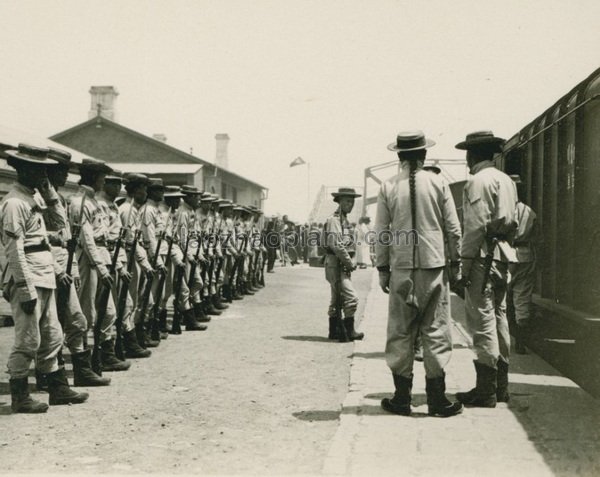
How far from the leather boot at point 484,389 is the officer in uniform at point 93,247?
12.0ft

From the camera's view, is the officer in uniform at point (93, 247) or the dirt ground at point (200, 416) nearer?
the dirt ground at point (200, 416)

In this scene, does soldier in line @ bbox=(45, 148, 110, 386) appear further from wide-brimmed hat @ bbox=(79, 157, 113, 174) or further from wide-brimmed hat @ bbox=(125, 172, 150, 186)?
wide-brimmed hat @ bbox=(125, 172, 150, 186)

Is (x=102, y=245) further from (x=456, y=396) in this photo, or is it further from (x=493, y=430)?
(x=493, y=430)

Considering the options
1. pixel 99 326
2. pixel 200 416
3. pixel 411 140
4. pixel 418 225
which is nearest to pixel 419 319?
pixel 418 225

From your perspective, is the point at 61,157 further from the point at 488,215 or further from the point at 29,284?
the point at 488,215

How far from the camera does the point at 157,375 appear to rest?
7.23 meters

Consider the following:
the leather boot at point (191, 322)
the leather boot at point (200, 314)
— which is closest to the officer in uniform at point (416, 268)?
the leather boot at point (191, 322)

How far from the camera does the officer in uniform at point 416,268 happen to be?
5.22m

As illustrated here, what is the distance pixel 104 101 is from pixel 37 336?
32.8 meters

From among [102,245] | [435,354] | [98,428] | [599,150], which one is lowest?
[98,428]

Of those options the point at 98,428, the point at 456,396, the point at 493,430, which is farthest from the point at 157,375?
the point at 493,430

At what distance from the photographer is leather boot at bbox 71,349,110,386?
6590 mm

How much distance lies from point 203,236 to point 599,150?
734cm

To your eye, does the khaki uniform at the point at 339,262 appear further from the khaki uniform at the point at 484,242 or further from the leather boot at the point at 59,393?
the leather boot at the point at 59,393
